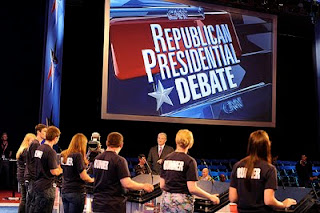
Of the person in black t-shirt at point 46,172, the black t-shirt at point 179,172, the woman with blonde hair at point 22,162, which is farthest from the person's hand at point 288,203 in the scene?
the woman with blonde hair at point 22,162

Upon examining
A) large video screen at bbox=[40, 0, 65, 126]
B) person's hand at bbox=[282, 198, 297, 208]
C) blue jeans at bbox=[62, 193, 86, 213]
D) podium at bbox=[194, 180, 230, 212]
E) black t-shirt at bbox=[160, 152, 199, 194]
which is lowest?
blue jeans at bbox=[62, 193, 86, 213]

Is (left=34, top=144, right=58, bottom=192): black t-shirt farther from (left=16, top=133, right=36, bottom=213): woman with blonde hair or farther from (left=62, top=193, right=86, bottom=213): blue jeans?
(left=16, top=133, right=36, bottom=213): woman with blonde hair

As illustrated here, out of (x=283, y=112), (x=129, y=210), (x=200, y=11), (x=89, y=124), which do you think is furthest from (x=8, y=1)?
(x=129, y=210)

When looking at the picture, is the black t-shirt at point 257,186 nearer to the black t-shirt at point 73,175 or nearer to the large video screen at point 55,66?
the black t-shirt at point 73,175

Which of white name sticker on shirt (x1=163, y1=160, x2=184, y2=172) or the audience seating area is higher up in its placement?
white name sticker on shirt (x1=163, y1=160, x2=184, y2=172)

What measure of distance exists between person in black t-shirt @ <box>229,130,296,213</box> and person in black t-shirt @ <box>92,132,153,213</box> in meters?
1.11

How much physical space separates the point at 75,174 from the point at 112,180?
89 cm

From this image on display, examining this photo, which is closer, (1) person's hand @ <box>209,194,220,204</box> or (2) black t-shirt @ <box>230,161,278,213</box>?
(2) black t-shirt @ <box>230,161,278,213</box>

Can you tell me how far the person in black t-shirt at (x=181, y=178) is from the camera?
4.36 meters

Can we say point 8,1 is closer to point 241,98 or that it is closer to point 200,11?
point 200,11

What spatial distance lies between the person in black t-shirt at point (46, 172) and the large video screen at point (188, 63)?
14.6ft

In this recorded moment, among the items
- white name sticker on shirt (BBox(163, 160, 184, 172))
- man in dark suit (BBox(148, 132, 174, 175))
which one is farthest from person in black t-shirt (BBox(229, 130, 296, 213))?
man in dark suit (BBox(148, 132, 174, 175))

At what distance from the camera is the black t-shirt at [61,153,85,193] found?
5.19 m

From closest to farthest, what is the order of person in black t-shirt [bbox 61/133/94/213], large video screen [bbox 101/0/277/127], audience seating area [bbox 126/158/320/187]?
person in black t-shirt [bbox 61/133/94/213]
large video screen [bbox 101/0/277/127]
audience seating area [bbox 126/158/320/187]
